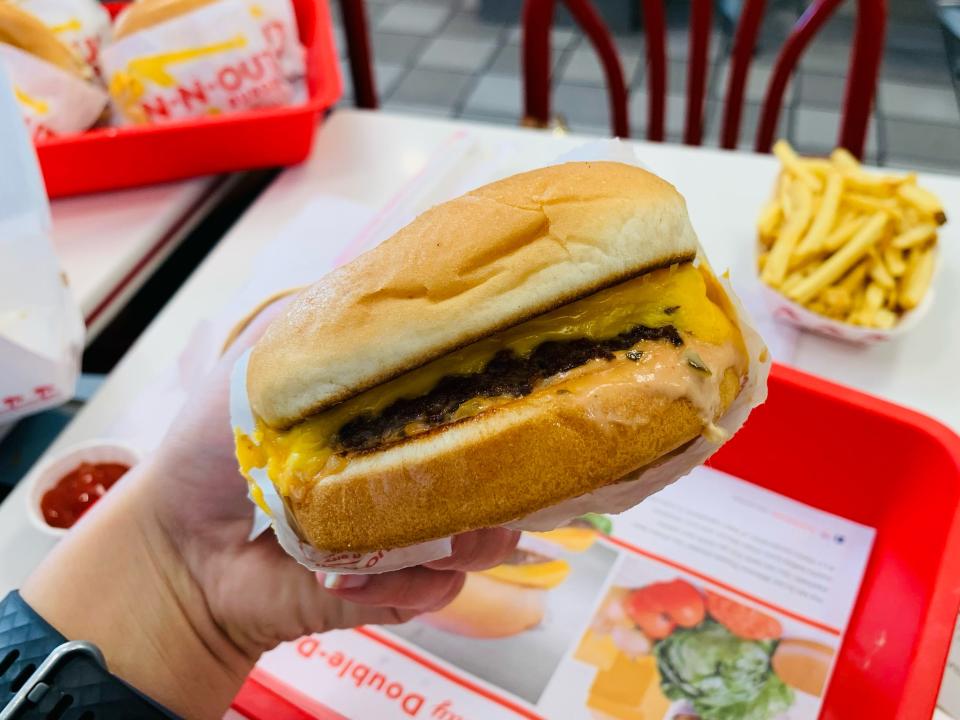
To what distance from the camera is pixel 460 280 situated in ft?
2.42

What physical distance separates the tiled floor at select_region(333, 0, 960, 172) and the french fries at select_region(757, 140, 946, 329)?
1.88 metres

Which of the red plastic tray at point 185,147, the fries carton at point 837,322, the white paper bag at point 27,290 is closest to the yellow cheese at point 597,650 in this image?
the fries carton at point 837,322

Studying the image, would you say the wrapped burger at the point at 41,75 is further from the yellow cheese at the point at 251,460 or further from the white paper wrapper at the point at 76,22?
the yellow cheese at the point at 251,460

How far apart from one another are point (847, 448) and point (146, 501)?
3.22ft

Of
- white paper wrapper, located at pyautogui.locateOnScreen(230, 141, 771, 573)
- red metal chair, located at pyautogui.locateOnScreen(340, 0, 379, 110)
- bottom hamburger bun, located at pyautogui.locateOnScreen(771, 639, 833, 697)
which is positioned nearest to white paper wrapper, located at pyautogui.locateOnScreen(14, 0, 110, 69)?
red metal chair, located at pyautogui.locateOnScreen(340, 0, 379, 110)

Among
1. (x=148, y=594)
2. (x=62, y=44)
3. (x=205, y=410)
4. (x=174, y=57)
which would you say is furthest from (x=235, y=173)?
(x=148, y=594)

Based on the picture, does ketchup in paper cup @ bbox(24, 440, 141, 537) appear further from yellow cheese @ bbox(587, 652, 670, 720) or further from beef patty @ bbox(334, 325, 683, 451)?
yellow cheese @ bbox(587, 652, 670, 720)

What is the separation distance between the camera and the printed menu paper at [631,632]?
1.03 meters

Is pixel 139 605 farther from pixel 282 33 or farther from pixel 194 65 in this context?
pixel 282 33

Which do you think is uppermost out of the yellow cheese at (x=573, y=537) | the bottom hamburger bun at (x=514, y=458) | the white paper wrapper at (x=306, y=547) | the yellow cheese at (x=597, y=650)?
the bottom hamburger bun at (x=514, y=458)

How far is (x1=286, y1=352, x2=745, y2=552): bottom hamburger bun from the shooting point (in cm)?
72

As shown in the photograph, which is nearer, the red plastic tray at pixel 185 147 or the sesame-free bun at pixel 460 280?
the sesame-free bun at pixel 460 280

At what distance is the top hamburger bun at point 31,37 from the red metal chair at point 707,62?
1104 mm

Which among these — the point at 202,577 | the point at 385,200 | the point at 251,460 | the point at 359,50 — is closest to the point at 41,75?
the point at 385,200
